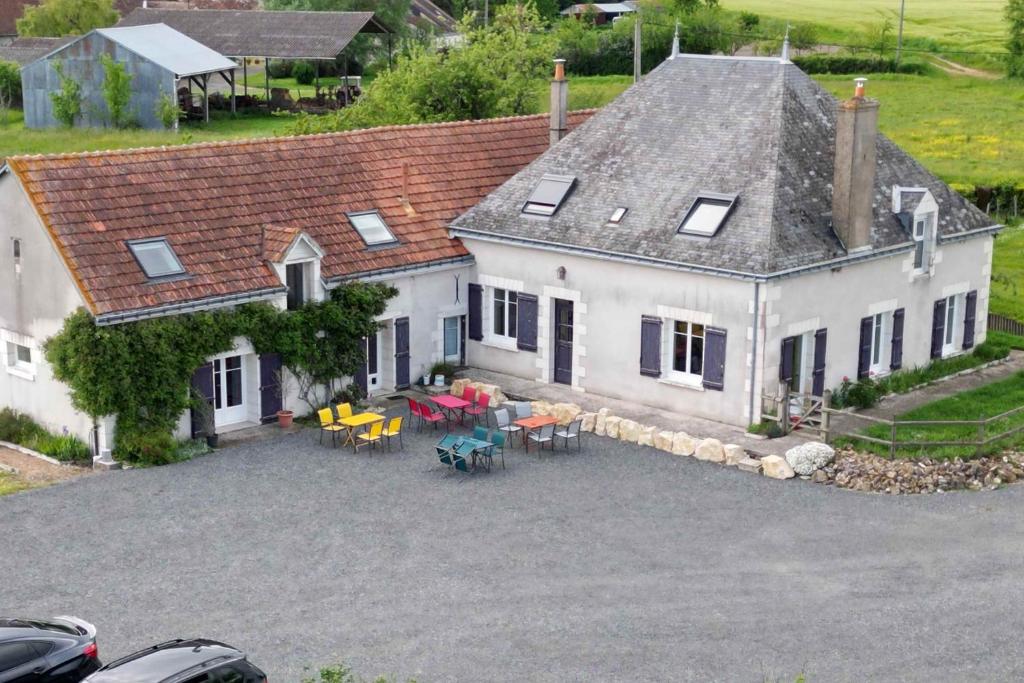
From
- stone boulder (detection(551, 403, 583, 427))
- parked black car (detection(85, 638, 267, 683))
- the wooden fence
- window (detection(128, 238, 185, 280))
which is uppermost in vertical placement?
window (detection(128, 238, 185, 280))

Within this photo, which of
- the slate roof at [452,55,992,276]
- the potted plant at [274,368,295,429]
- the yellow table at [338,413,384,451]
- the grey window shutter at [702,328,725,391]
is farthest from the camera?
the potted plant at [274,368,295,429]

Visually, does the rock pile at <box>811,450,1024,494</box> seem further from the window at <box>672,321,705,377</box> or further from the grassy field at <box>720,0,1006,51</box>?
the grassy field at <box>720,0,1006,51</box>

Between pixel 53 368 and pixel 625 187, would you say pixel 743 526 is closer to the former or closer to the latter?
pixel 625 187

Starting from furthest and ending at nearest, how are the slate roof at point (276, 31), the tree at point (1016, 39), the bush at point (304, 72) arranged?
the bush at point (304, 72), the tree at point (1016, 39), the slate roof at point (276, 31)

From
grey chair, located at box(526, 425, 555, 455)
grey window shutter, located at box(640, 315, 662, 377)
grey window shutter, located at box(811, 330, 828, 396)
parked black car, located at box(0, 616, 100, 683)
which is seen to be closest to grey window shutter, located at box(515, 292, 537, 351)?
grey window shutter, located at box(640, 315, 662, 377)

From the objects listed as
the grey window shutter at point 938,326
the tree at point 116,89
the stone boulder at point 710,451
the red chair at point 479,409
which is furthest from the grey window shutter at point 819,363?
the tree at point 116,89

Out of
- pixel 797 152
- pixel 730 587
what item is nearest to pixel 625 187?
pixel 797 152

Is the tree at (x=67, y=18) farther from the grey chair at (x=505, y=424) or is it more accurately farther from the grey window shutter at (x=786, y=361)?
the grey window shutter at (x=786, y=361)

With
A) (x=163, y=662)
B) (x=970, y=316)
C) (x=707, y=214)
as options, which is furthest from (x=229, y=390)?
(x=970, y=316)
